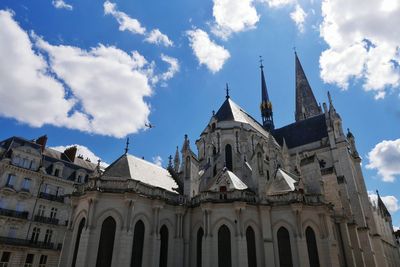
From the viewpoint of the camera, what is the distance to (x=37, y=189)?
25984 mm

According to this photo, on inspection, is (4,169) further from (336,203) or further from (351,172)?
(351,172)

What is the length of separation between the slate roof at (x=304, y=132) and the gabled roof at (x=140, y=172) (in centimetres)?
2233

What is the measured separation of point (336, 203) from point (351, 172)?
9.24m

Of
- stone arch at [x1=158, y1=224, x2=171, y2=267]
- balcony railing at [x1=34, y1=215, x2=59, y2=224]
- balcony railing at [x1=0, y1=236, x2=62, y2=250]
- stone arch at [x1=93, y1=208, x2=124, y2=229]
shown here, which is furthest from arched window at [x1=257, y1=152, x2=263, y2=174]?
balcony railing at [x1=0, y1=236, x2=62, y2=250]

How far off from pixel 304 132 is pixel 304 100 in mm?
13888

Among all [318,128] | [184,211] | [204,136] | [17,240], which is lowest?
[17,240]

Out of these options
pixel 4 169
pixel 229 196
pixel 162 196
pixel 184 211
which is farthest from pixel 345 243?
pixel 4 169

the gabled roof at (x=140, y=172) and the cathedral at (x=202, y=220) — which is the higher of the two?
the gabled roof at (x=140, y=172)

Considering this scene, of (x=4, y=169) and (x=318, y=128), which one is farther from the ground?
(x=318, y=128)

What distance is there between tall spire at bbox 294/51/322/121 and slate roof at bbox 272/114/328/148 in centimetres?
834

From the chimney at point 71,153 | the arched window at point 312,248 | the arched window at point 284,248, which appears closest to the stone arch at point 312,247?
the arched window at point 312,248

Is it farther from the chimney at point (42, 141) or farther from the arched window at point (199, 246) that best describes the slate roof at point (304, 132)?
the chimney at point (42, 141)

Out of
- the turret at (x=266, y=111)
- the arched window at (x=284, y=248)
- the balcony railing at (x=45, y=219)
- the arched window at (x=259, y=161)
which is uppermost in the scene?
the turret at (x=266, y=111)

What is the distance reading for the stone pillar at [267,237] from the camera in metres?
19.1
